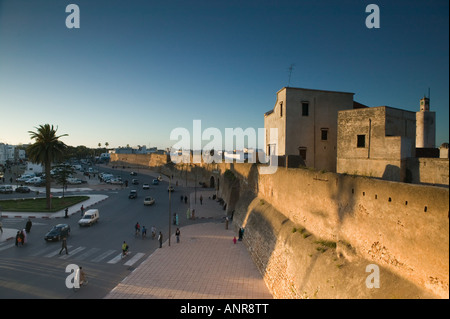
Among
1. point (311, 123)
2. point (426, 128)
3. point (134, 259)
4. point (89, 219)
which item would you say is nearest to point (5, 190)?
point (89, 219)

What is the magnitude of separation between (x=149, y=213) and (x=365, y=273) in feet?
78.6

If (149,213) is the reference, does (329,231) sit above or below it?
above

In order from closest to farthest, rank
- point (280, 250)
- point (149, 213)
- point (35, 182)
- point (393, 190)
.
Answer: point (393, 190) < point (280, 250) < point (149, 213) < point (35, 182)

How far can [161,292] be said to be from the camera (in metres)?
12.2

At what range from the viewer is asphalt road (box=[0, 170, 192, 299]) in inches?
474

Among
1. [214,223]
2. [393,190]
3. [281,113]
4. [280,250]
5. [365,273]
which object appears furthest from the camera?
[214,223]

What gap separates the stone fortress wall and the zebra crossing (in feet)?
25.9

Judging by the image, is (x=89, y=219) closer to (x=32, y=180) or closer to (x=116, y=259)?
(x=116, y=259)

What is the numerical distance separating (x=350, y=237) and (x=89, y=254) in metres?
15.2

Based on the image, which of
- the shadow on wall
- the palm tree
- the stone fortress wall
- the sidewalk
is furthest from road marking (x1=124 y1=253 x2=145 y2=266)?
the palm tree

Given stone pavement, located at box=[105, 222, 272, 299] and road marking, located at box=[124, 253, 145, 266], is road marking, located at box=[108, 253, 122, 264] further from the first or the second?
stone pavement, located at box=[105, 222, 272, 299]

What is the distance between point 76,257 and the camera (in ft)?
51.8
